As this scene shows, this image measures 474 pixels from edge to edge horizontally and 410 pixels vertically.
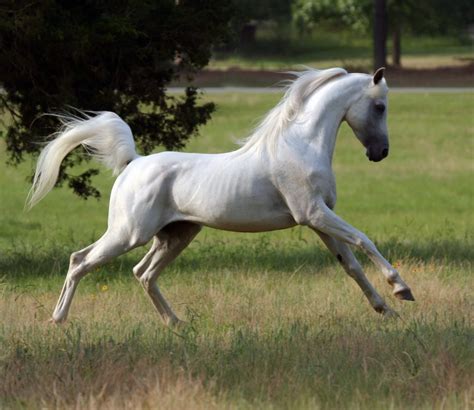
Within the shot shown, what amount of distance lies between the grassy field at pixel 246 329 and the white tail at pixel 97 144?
104 cm

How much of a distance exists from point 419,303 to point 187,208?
193cm

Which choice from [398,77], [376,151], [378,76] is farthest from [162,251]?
[398,77]

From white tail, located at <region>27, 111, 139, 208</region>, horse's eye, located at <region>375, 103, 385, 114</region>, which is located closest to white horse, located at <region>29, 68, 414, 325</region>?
horse's eye, located at <region>375, 103, 385, 114</region>

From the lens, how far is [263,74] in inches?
1880

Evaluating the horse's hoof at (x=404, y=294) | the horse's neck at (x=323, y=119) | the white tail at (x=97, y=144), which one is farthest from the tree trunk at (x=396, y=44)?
the horse's hoof at (x=404, y=294)

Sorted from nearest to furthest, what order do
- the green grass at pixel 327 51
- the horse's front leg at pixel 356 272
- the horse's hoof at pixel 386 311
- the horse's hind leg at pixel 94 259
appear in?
1. the horse's hoof at pixel 386 311
2. the horse's front leg at pixel 356 272
3. the horse's hind leg at pixel 94 259
4. the green grass at pixel 327 51

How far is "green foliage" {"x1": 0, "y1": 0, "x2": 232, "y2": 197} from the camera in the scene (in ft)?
40.4

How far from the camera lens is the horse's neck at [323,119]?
952 cm

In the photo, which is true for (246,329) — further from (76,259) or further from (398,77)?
(398,77)

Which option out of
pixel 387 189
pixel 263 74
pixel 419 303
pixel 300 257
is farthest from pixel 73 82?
pixel 263 74

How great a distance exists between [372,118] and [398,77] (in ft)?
119

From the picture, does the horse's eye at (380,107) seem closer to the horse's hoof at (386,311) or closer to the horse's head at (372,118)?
the horse's head at (372,118)

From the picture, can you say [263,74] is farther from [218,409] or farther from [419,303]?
[218,409]

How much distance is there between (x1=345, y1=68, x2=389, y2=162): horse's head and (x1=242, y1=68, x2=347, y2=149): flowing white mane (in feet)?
1.03
